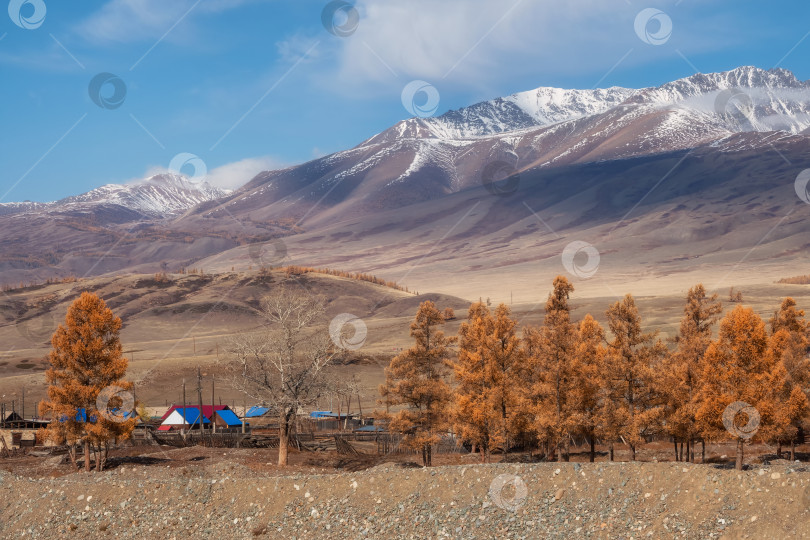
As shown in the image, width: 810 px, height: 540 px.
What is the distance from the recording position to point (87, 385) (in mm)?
36562

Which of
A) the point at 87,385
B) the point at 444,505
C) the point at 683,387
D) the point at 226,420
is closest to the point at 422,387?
the point at 683,387

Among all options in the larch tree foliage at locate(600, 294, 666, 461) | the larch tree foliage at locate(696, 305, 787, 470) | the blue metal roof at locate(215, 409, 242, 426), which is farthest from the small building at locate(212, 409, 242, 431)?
the larch tree foliage at locate(696, 305, 787, 470)

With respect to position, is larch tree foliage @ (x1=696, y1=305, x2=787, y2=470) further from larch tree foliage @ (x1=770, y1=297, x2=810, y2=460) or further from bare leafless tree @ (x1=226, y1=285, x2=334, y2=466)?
bare leafless tree @ (x1=226, y1=285, x2=334, y2=466)

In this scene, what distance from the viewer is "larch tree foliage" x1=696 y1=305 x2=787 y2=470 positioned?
2714 cm

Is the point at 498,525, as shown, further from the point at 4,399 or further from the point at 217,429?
the point at 4,399

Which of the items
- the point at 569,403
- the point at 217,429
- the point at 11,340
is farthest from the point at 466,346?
the point at 11,340

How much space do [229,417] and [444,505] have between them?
4793cm

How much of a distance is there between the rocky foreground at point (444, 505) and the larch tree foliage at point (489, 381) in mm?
10915

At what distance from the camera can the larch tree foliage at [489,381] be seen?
1414 inches

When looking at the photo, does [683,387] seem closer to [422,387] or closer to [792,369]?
[792,369]

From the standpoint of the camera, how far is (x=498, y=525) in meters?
22.3

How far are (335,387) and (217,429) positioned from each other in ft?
90.0

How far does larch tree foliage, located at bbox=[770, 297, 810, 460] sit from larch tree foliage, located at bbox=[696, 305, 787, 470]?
101cm

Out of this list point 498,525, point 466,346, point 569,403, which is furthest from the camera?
point 466,346
